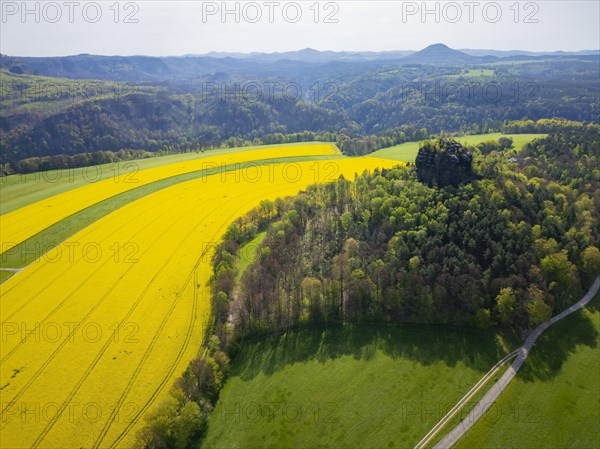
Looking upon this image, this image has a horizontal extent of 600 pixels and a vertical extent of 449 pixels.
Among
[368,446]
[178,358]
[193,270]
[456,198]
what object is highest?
[456,198]

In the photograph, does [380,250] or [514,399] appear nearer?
[514,399]

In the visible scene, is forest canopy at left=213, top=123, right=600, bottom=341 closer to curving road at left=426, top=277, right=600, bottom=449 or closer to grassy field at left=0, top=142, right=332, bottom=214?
curving road at left=426, top=277, right=600, bottom=449

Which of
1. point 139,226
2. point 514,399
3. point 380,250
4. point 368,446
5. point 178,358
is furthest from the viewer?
point 139,226

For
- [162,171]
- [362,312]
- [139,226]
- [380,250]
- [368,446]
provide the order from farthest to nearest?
[162,171] → [139,226] → [380,250] → [362,312] → [368,446]

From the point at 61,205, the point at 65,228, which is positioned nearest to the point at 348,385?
the point at 65,228

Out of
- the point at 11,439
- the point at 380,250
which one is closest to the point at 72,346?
the point at 11,439

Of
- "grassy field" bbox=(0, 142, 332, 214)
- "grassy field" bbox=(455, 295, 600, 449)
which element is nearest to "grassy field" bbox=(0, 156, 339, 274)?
"grassy field" bbox=(0, 142, 332, 214)

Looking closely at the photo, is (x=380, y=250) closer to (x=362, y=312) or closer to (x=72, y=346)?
(x=362, y=312)

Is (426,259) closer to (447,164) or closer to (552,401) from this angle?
(447,164)
